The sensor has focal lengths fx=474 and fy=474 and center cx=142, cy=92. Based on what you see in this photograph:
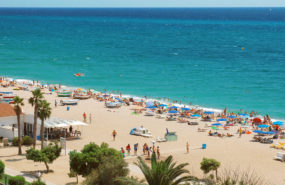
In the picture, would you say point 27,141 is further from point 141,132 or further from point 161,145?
point 161,145

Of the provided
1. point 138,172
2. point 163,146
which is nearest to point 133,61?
point 163,146

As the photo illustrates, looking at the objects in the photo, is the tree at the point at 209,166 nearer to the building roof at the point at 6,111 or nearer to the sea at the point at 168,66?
the building roof at the point at 6,111

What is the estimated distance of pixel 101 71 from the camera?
7894cm

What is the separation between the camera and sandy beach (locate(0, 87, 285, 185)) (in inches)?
1083

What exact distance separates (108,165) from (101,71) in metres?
58.9

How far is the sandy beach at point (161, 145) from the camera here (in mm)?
27500

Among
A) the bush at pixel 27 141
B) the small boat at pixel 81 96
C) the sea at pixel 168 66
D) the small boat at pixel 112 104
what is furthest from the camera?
the sea at pixel 168 66

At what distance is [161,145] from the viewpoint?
3434 centimetres

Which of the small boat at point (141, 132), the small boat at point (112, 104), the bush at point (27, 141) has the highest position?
the small boat at point (112, 104)

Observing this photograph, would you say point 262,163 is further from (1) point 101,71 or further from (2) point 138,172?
(1) point 101,71

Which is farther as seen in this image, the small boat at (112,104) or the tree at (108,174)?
the small boat at (112,104)

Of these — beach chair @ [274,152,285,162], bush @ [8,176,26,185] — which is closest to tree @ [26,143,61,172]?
bush @ [8,176,26,185]

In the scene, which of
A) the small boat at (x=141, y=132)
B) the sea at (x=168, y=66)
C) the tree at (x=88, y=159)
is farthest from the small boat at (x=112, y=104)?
the tree at (x=88, y=159)

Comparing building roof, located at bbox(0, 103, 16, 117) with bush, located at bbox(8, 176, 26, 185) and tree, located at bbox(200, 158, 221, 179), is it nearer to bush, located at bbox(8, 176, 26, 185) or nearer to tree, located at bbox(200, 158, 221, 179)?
bush, located at bbox(8, 176, 26, 185)
